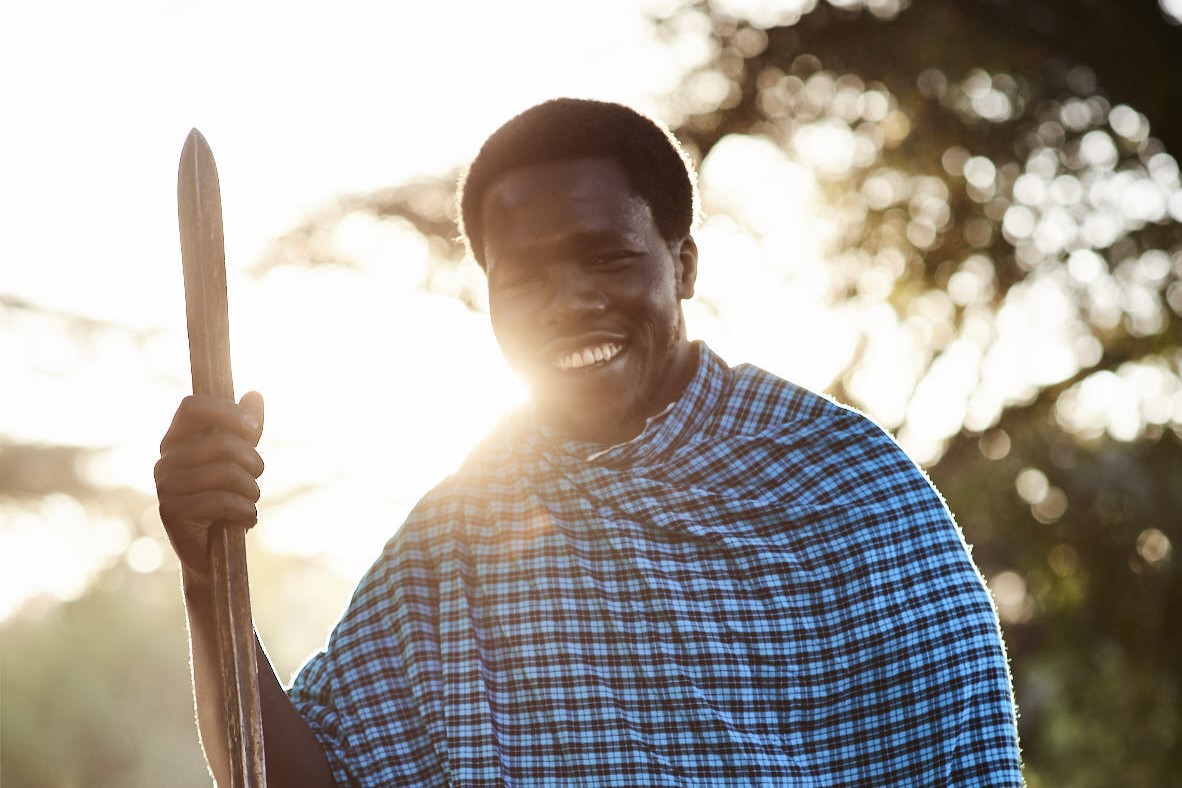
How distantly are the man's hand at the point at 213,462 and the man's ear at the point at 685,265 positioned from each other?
1.26m

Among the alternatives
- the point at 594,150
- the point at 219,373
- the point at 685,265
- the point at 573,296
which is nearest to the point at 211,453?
the point at 219,373

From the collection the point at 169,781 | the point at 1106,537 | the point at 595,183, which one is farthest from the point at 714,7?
the point at 169,781

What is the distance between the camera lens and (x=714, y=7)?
34.9ft

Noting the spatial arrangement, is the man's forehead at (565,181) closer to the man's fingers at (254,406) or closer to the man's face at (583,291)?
the man's face at (583,291)

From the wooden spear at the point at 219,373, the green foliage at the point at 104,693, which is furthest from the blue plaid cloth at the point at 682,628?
the green foliage at the point at 104,693

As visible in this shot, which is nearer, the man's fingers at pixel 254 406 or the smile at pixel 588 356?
the man's fingers at pixel 254 406

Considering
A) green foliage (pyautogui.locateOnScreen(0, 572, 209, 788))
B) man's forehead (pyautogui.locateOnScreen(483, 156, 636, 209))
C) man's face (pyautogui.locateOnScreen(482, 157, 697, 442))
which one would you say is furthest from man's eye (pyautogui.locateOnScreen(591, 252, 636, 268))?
green foliage (pyautogui.locateOnScreen(0, 572, 209, 788))

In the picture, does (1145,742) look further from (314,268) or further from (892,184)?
(314,268)

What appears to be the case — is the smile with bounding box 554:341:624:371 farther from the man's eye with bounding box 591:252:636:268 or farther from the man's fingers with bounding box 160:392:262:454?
the man's fingers with bounding box 160:392:262:454

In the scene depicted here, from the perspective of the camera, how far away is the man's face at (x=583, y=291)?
315cm

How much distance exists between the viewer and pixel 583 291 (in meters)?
3.13

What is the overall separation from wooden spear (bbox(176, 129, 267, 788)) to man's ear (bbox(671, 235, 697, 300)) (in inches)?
50.4

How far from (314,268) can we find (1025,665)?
6969 mm

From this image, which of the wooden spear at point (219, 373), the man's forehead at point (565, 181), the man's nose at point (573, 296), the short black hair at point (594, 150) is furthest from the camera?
the short black hair at point (594, 150)
